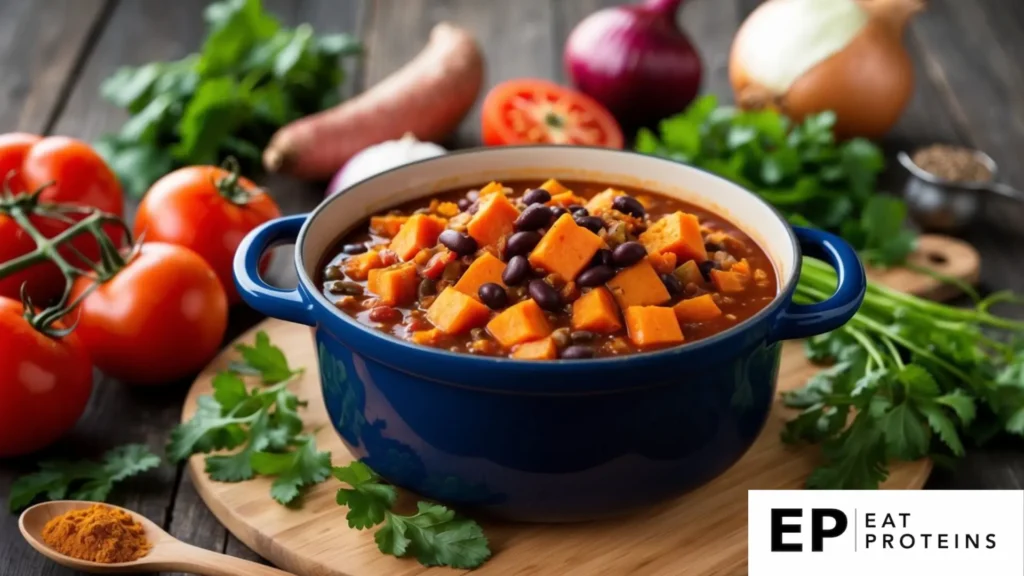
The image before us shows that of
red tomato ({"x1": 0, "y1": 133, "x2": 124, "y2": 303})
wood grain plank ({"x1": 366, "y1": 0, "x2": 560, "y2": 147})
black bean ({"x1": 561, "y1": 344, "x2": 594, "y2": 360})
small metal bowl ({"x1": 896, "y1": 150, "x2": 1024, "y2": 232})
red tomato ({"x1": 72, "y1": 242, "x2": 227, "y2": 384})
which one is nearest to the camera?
black bean ({"x1": 561, "y1": 344, "x2": 594, "y2": 360})

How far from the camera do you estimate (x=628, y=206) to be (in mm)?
2768

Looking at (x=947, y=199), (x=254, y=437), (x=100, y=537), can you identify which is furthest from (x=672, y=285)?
(x=947, y=199)

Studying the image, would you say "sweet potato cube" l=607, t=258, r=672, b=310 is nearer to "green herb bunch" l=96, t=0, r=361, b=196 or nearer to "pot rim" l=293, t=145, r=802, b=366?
"pot rim" l=293, t=145, r=802, b=366

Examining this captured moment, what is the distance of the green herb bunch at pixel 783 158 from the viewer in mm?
4004

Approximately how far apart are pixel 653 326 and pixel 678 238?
1.05 ft

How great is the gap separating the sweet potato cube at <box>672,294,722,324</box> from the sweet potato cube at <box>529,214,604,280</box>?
0.73 ft

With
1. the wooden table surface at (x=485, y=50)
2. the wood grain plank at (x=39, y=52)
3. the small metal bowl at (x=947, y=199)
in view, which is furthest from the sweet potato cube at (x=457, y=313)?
the wood grain plank at (x=39, y=52)

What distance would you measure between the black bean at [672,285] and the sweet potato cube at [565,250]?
0.16 m

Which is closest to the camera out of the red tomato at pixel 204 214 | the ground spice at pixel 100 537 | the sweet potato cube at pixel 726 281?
the ground spice at pixel 100 537

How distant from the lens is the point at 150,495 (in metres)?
2.86

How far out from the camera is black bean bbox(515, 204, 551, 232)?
2.58m

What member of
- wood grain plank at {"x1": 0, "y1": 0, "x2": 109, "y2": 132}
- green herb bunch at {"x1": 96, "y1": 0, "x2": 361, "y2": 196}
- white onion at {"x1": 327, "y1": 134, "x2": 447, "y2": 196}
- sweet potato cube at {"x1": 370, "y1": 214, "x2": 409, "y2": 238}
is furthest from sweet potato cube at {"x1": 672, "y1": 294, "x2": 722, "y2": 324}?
wood grain plank at {"x1": 0, "y1": 0, "x2": 109, "y2": 132}

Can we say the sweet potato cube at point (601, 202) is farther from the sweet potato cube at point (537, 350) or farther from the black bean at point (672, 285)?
the sweet potato cube at point (537, 350)

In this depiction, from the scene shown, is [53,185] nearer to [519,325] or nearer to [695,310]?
[519,325]
